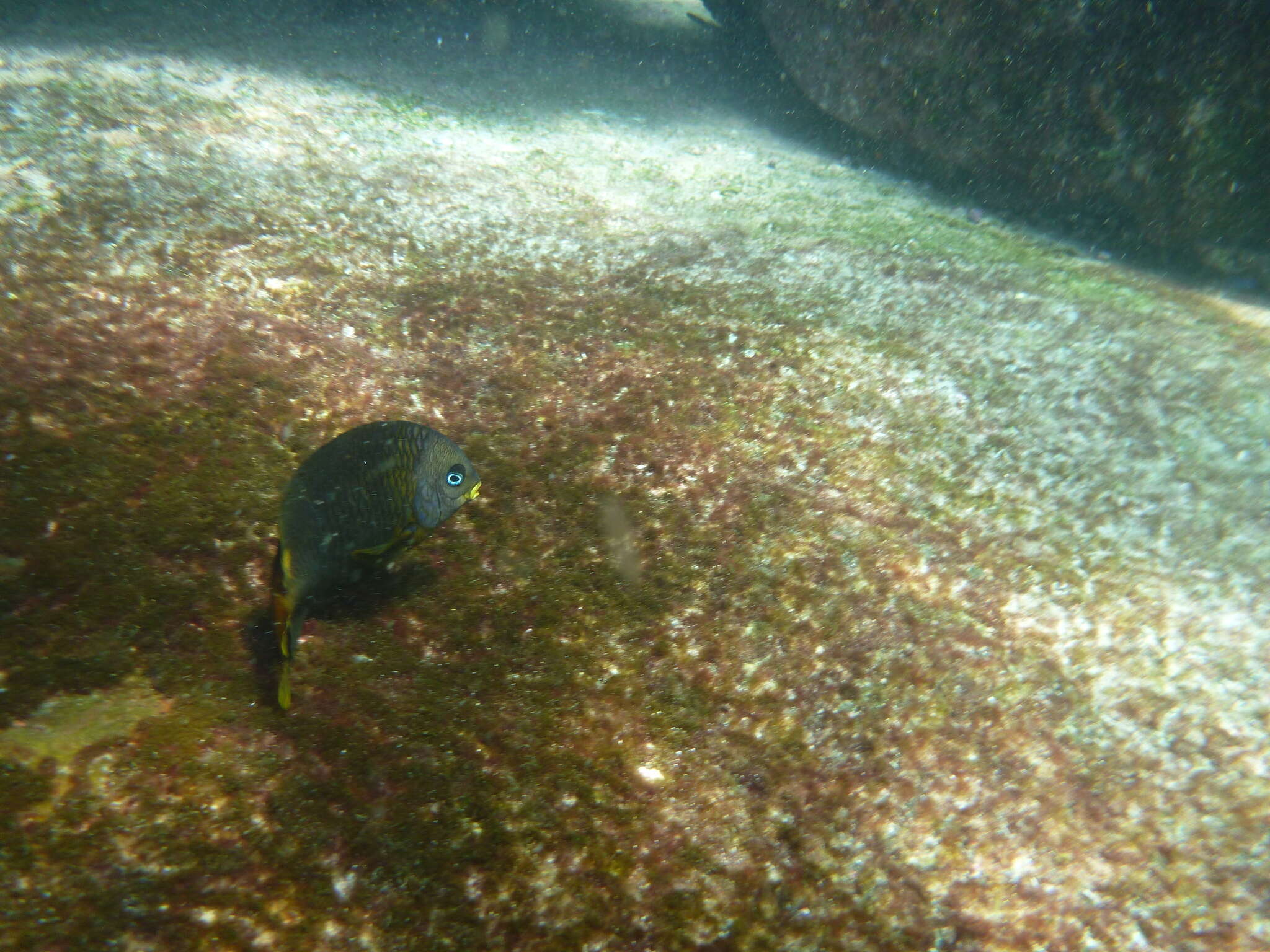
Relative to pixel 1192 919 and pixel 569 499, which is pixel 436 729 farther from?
pixel 1192 919

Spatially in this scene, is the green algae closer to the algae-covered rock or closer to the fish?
the fish

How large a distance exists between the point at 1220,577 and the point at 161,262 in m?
7.16

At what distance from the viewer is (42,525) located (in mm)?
2672

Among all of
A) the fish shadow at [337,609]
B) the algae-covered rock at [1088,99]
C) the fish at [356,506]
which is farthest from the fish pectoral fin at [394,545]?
the algae-covered rock at [1088,99]

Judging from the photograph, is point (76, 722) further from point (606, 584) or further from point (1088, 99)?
point (1088, 99)

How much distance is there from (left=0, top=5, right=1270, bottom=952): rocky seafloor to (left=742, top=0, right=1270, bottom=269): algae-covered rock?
1.27m

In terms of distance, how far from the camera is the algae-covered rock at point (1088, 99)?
572 centimetres

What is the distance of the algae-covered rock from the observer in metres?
5.72

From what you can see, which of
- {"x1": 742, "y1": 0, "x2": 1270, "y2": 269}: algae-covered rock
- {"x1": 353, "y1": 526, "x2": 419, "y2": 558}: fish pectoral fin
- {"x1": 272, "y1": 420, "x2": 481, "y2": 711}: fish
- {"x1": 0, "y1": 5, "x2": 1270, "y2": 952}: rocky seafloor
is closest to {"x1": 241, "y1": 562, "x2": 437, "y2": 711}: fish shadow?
{"x1": 0, "y1": 5, "x2": 1270, "y2": 952}: rocky seafloor

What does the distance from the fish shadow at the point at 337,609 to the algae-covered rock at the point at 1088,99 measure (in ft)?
25.7

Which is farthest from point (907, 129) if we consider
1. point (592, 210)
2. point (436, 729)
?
point (436, 729)

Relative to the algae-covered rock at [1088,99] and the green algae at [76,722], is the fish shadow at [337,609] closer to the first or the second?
the green algae at [76,722]

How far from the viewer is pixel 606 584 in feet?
10.5

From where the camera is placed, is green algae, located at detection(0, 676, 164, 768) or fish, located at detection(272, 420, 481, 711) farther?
fish, located at detection(272, 420, 481, 711)
